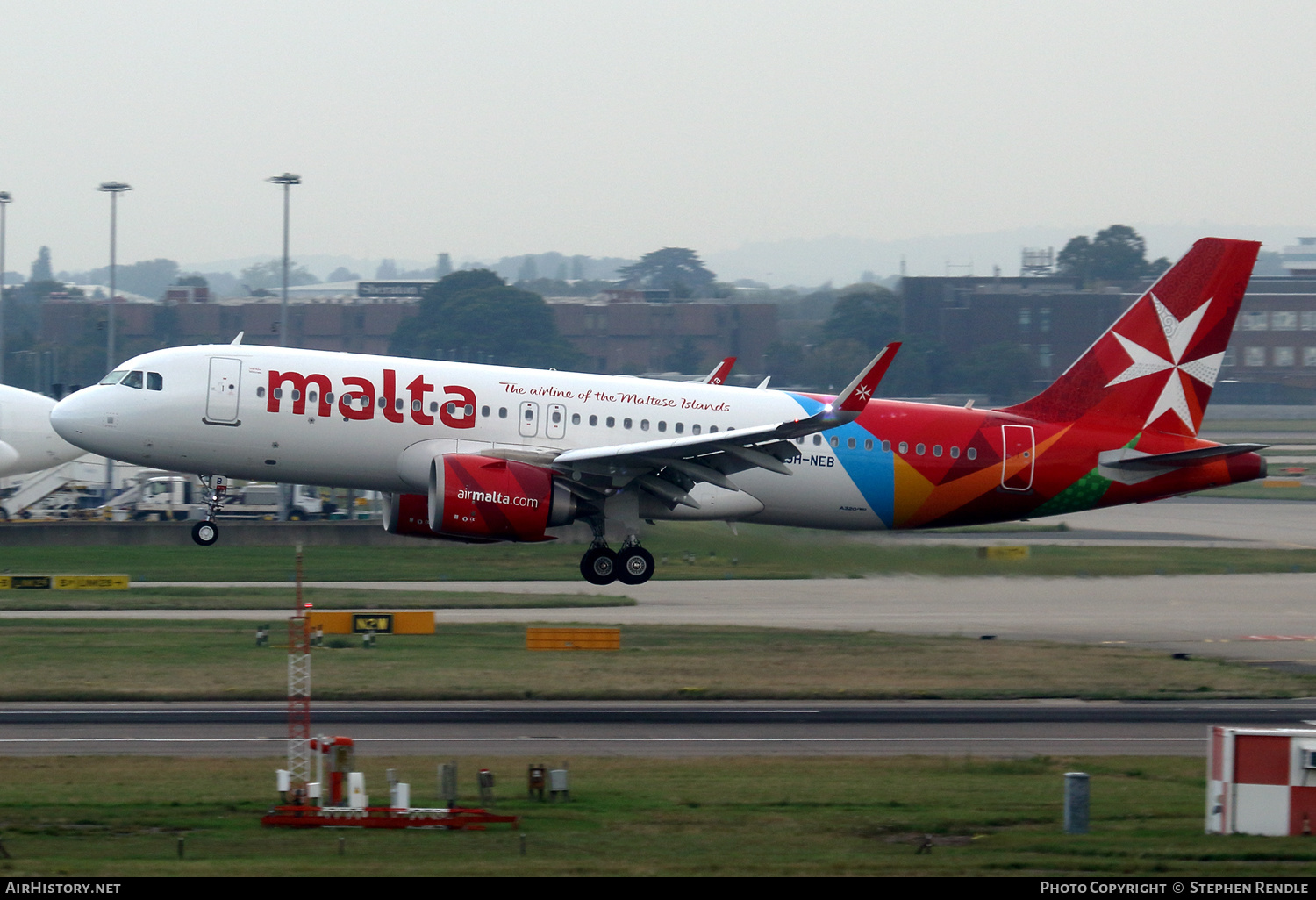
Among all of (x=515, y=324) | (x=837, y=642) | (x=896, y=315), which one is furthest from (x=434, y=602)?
(x=896, y=315)

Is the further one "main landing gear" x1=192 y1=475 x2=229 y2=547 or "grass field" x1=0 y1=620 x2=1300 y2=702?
"main landing gear" x1=192 y1=475 x2=229 y2=547

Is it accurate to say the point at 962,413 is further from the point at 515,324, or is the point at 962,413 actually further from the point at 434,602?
the point at 515,324

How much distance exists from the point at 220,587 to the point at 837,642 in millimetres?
20241

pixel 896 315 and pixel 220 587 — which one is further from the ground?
pixel 896 315

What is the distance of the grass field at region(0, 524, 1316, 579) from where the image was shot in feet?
131

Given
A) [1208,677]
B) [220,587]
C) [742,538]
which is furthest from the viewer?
[220,587]

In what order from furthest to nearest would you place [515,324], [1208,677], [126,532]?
[515,324]
[126,532]
[1208,677]

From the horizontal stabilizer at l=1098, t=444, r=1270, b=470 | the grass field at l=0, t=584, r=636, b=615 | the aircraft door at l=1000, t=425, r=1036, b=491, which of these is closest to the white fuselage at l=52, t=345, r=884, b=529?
the aircraft door at l=1000, t=425, r=1036, b=491

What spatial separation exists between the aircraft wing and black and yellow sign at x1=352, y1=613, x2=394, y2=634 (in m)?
5.87

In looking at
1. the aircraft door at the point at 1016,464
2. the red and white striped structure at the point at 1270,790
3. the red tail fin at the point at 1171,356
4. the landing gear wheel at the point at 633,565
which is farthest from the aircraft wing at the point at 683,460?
the red and white striped structure at the point at 1270,790

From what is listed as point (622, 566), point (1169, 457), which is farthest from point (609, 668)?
point (1169, 457)

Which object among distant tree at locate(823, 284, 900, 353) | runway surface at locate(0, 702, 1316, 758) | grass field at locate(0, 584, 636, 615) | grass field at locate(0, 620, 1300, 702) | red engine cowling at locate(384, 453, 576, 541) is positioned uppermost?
distant tree at locate(823, 284, 900, 353)

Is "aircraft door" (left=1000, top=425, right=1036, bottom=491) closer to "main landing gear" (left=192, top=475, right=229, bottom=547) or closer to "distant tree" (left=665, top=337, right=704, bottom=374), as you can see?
"main landing gear" (left=192, top=475, right=229, bottom=547)

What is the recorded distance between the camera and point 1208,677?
103 feet
